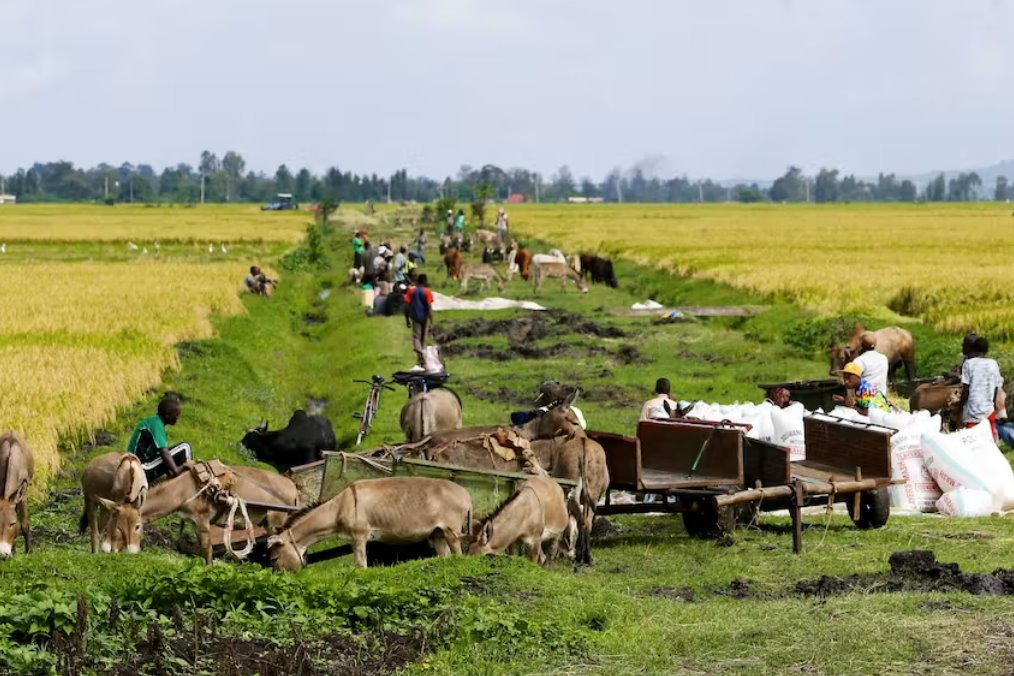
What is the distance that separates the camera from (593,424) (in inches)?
749

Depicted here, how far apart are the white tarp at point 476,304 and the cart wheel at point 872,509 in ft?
71.2

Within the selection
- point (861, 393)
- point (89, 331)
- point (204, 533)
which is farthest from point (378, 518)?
point (89, 331)

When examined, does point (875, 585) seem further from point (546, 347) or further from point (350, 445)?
point (546, 347)

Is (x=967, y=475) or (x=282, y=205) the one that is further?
(x=282, y=205)

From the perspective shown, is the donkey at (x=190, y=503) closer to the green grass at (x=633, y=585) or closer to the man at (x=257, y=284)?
the green grass at (x=633, y=585)

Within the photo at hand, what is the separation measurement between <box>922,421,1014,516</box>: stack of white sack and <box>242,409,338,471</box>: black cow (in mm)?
6285

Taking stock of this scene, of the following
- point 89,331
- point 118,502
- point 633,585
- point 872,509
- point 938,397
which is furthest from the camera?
point 89,331

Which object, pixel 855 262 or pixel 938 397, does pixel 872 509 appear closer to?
pixel 938 397

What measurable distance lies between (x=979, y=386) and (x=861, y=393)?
123cm

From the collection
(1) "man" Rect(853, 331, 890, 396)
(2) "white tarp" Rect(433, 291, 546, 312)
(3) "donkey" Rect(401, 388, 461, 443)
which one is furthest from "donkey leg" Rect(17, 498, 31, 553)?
(2) "white tarp" Rect(433, 291, 546, 312)

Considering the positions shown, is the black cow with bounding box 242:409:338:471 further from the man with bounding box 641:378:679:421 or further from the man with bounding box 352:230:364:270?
the man with bounding box 352:230:364:270

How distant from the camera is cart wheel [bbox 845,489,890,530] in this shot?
13.3 meters

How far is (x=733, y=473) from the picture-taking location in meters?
12.9

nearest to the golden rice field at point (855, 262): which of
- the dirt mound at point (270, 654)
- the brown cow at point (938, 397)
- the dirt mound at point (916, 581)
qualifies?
the brown cow at point (938, 397)
